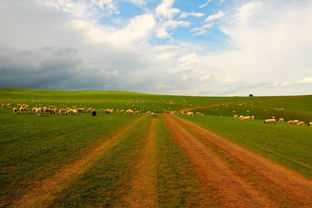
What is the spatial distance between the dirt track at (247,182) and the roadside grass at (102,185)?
10.7ft

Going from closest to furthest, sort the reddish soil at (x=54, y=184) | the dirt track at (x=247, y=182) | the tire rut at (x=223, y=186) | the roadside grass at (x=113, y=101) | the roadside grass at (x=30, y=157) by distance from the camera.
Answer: the reddish soil at (x=54, y=184) < the tire rut at (x=223, y=186) < the dirt track at (x=247, y=182) < the roadside grass at (x=30, y=157) < the roadside grass at (x=113, y=101)

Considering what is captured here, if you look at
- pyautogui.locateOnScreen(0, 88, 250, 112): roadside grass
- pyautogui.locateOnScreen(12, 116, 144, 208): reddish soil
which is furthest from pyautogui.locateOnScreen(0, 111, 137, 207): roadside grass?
pyautogui.locateOnScreen(0, 88, 250, 112): roadside grass

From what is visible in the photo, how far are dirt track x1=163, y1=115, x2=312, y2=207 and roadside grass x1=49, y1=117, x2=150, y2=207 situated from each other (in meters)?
3.27

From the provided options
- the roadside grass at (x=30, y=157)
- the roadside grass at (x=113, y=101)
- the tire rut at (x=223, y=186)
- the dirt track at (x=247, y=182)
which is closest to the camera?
the tire rut at (x=223, y=186)

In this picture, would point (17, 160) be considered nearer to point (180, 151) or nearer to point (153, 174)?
point (153, 174)

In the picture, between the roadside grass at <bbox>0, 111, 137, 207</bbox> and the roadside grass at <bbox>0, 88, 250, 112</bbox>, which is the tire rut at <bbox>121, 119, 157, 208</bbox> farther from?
the roadside grass at <bbox>0, 88, 250, 112</bbox>

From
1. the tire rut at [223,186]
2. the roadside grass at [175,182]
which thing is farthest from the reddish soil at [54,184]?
the tire rut at [223,186]

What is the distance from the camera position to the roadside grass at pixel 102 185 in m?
7.24

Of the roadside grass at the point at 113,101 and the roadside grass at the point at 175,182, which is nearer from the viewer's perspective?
the roadside grass at the point at 175,182

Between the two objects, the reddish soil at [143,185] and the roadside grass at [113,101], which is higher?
the roadside grass at [113,101]

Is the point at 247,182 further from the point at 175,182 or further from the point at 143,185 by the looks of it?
the point at 143,185

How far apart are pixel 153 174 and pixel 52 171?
5049 millimetres

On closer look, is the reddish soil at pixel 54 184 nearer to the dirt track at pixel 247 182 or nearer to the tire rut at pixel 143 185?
the tire rut at pixel 143 185

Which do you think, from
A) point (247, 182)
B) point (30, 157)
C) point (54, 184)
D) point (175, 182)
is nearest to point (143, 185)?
point (175, 182)
